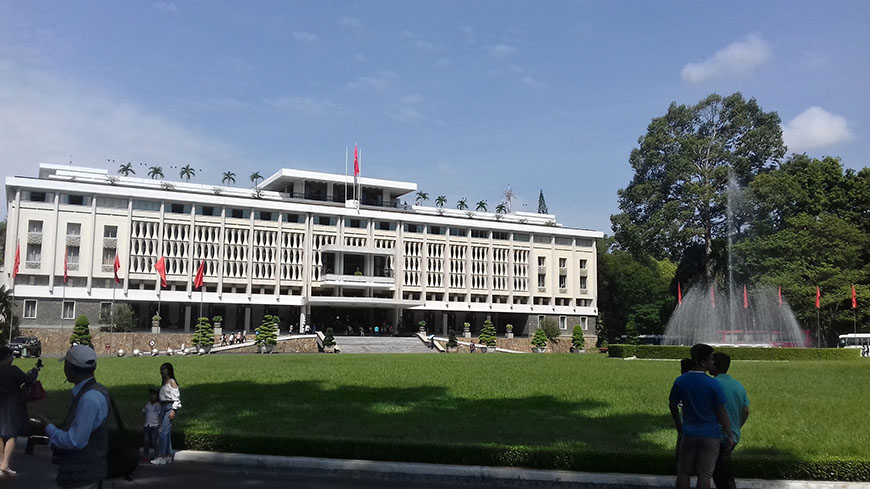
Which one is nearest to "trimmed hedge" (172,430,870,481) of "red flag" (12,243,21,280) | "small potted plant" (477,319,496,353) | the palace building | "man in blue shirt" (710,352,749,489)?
"man in blue shirt" (710,352,749,489)

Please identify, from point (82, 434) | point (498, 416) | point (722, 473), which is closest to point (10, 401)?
point (82, 434)

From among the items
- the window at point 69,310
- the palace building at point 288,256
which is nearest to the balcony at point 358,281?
the palace building at point 288,256

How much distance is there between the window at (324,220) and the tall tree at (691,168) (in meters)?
29.5

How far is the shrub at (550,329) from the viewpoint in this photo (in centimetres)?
8150

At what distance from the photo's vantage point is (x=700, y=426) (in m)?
7.98

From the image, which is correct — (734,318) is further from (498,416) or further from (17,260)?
(17,260)

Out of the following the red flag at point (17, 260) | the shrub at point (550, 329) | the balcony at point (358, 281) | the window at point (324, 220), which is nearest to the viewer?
the red flag at point (17, 260)

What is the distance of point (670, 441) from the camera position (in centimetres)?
1398

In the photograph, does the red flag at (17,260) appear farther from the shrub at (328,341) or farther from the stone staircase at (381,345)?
the stone staircase at (381,345)

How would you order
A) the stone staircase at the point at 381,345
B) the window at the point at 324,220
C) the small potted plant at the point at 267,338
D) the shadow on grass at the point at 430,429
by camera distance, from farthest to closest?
the window at the point at 324,220 → the stone staircase at the point at 381,345 → the small potted plant at the point at 267,338 → the shadow on grass at the point at 430,429

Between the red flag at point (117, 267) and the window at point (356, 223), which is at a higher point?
the window at point (356, 223)

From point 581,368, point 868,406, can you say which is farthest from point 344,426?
point 581,368

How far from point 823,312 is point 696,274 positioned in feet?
39.6

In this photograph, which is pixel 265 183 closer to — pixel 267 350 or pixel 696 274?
pixel 267 350
